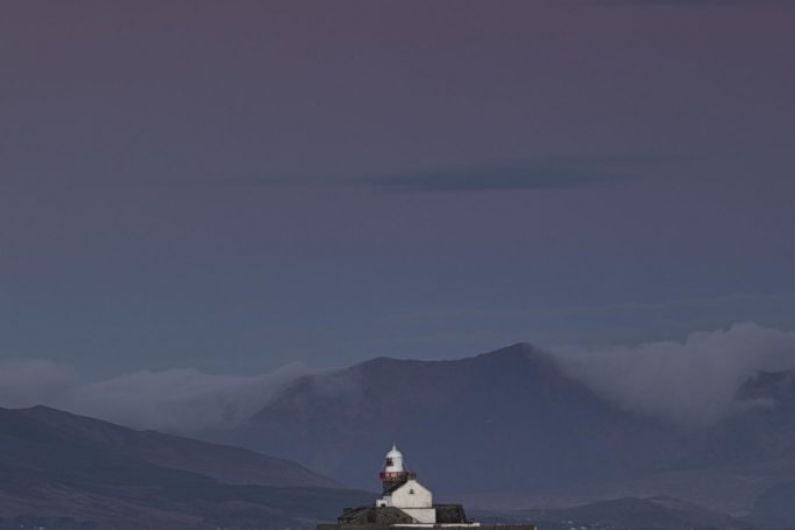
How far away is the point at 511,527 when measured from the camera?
480 ft

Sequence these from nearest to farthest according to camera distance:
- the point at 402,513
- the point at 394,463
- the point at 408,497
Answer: the point at 402,513 < the point at 408,497 < the point at 394,463

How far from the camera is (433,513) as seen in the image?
144625 millimetres

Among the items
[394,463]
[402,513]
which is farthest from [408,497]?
[394,463]

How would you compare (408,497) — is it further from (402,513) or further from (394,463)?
(394,463)

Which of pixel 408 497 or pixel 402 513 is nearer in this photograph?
pixel 402 513

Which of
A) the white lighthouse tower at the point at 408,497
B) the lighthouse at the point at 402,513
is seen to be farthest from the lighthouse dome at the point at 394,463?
the white lighthouse tower at the point at 408,497

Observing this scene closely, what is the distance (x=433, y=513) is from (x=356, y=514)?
389 cm

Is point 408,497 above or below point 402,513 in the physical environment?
above

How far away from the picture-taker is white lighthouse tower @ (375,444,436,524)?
473 feet

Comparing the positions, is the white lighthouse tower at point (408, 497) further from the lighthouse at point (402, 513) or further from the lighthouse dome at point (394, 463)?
the lighthouse dome at point (394, 463)

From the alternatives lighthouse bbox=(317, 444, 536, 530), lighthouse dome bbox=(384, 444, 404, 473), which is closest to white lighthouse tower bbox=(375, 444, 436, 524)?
lighthouse bbox=(317, 444, 536, 530)

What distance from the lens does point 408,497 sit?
479ft

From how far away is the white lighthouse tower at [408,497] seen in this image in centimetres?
14412

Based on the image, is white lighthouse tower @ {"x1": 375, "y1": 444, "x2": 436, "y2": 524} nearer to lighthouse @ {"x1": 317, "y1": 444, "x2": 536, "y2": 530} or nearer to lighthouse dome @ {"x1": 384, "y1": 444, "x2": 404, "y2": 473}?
lighthouse @ {"x1": 317, "y1": 444, "x2": 536, "y2": 530}
